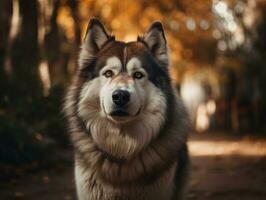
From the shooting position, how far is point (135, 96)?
4.11 m

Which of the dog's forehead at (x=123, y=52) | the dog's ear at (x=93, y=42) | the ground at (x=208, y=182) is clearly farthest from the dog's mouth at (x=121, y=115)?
the ground at (x=208, y=182)

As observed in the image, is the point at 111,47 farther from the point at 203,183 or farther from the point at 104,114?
the point at 203,183

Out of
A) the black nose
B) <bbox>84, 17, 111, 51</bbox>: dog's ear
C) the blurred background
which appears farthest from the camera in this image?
the blurred background

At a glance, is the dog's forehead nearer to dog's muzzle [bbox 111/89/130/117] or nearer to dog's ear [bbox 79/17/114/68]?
dog's ear [bbox 79/17/114/68]

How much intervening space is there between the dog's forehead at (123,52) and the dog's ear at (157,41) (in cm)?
10

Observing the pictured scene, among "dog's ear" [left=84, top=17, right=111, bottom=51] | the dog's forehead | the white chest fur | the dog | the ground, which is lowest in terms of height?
the ground

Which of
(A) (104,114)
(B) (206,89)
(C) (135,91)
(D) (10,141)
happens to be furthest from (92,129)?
(B) (206,89)

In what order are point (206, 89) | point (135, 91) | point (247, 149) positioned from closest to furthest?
point (135, 91) < point (247, 149) < point (206, 89)

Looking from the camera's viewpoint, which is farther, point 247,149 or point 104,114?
point 247,149

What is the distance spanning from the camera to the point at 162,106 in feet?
14.2

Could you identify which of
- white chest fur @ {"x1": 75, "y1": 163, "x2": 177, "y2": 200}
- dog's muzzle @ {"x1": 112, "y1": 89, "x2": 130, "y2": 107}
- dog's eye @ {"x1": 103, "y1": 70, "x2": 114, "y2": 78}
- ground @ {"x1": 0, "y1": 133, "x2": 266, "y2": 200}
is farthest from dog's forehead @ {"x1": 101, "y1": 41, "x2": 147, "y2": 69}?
ground @ {"x1": 0, "y1": 133, "x2": 266, "y2": 200}

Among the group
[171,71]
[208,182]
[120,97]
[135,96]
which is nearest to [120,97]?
[120,97]

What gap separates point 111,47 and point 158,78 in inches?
24.1

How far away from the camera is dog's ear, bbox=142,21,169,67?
466 centimetres
